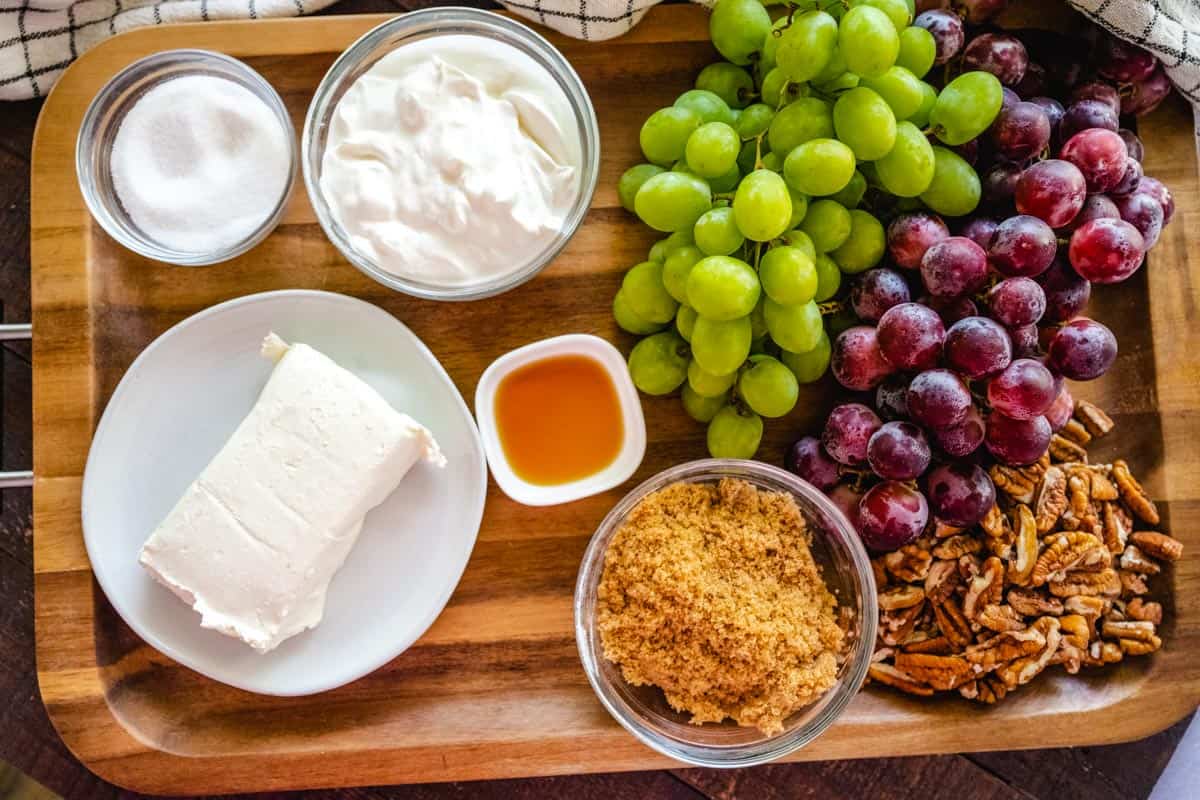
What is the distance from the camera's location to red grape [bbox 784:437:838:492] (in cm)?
108

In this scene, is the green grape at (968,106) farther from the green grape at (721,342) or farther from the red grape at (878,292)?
the green grape at (721,342)

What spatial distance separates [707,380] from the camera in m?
1.03

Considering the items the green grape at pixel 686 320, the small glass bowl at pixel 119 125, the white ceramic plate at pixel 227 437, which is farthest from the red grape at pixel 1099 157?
the small glass bowl at pixel 119 125

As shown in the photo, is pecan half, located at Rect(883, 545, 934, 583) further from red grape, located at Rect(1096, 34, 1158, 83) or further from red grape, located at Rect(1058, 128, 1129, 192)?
red grape, located at Rect(1096, 34, 1158, 83)

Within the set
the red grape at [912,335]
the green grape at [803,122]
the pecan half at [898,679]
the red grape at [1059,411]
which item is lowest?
the pecan half at [898,679]

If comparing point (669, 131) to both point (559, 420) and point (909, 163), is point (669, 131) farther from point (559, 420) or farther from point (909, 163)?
point (559, 420)

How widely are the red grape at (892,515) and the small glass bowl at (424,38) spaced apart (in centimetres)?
44

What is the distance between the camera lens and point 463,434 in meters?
1.09

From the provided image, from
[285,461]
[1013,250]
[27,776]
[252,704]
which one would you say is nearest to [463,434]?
[285,461]

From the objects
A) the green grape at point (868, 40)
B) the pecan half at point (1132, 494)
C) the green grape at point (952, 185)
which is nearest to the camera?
the green grape at point (868, 40)

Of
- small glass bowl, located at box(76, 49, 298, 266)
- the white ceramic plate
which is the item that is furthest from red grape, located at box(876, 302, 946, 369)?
small glass bowl, located at box(76, 49, 298, 266)

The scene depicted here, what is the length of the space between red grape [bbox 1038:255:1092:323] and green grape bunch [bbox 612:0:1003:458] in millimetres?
117

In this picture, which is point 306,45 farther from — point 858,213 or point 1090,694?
point 1090,694

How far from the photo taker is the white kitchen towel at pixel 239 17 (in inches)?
41.6
